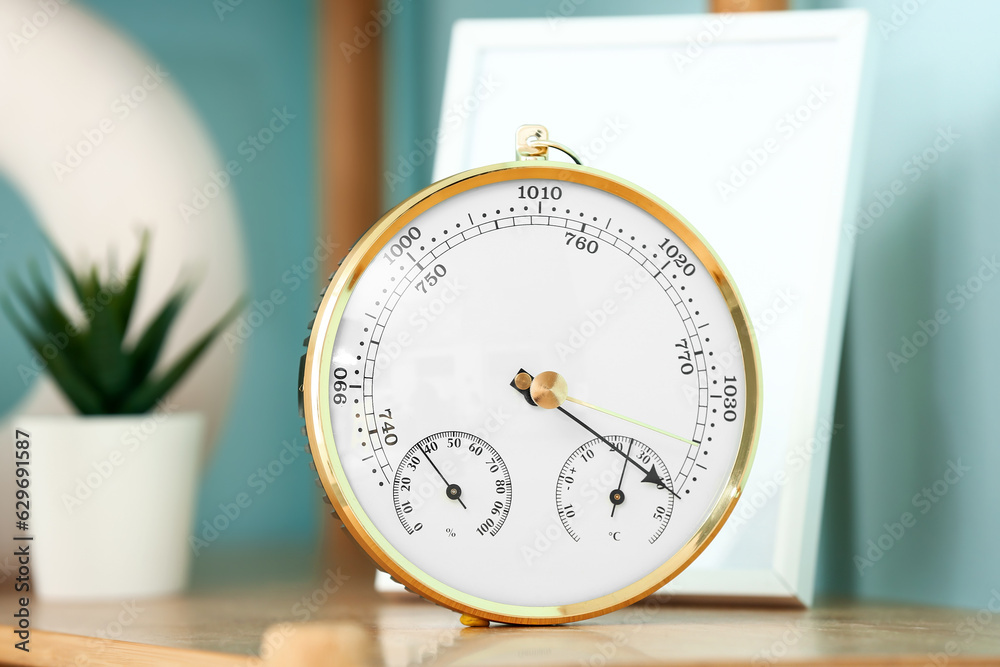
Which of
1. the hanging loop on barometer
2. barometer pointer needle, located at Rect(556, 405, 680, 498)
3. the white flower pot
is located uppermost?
the hanging loop on barometer

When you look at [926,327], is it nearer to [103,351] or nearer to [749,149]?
[749,149]

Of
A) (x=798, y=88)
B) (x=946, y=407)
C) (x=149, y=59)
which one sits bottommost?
(x=946, y=407)

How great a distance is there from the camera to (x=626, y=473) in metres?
0.64

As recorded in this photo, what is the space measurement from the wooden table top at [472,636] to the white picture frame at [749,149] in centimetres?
9

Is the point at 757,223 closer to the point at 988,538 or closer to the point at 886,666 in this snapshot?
the point at 988,538

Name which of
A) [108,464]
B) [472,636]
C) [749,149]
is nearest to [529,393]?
[472,636]

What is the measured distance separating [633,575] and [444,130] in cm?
52

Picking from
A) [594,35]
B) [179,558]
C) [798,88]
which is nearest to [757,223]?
[798,88]

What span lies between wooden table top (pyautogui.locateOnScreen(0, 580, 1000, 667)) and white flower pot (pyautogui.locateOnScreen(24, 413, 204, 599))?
56 mm

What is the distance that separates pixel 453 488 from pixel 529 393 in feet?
0.29

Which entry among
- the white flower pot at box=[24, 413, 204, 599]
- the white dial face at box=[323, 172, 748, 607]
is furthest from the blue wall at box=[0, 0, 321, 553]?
the white dial face at box=[323, 172, 748, 607]

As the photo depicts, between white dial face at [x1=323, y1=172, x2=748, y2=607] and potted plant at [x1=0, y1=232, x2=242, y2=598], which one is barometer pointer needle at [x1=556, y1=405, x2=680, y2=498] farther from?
potted plant at [x1=0, y1=232, x2=242, y2=598]

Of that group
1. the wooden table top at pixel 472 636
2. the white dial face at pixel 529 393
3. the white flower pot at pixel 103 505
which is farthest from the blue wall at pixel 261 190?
the white dial face at pixel 529 393

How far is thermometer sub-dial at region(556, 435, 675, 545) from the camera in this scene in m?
0.63
